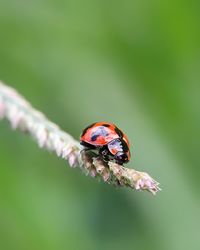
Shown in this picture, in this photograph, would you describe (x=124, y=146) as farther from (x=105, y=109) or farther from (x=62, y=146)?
(x=105, y=109)

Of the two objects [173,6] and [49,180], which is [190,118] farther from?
[49,180]

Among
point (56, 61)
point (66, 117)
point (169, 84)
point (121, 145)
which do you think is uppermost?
point (169, 84)

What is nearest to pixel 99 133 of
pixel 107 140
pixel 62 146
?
pixel 107 140

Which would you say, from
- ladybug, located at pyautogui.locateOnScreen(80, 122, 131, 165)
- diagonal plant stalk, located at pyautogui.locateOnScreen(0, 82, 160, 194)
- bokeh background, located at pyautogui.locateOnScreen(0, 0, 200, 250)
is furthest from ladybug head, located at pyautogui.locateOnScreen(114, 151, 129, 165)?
bokeh background, located at pyautogui.locateOnScreen(0, 0, 200, 250)

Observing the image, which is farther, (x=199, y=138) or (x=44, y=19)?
(x=199, y=138)

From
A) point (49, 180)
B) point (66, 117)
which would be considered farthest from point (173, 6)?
point (49, 180)

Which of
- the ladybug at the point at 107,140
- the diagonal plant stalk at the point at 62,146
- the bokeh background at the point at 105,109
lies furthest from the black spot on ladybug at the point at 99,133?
the bokeh background at the point at 105,109
